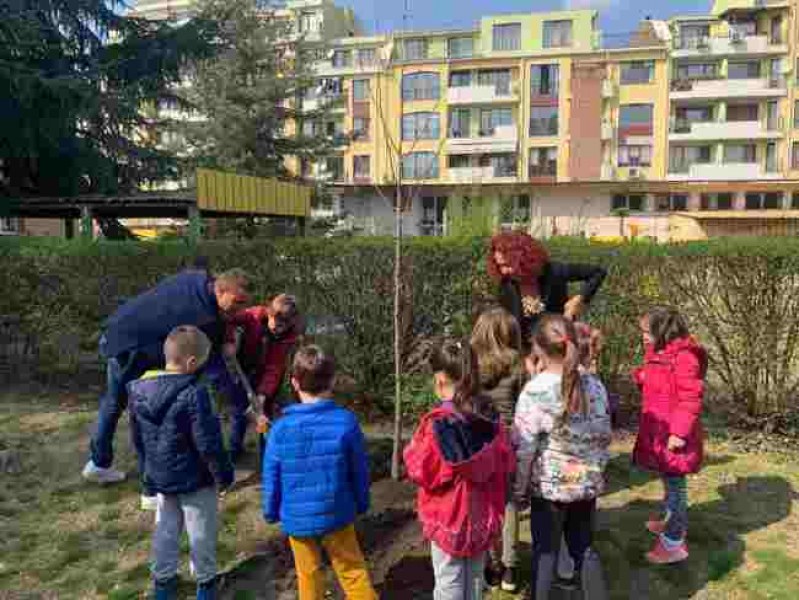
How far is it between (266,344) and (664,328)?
2.63m

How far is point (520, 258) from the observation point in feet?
13.1

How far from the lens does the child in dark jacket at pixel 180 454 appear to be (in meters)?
3.04

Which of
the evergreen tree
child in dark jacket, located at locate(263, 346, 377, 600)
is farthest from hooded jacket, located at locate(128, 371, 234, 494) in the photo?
the evergreen tree

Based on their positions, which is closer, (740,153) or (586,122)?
(740,153)

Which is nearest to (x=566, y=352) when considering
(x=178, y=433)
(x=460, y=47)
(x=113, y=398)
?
(x=178, y=433)

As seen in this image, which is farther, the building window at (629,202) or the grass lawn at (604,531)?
the building window at (629,202)

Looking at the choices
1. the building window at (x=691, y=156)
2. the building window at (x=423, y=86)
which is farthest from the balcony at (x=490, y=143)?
the building window at (x=691, y=156)

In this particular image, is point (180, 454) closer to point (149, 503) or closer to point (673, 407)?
point (149, 503)

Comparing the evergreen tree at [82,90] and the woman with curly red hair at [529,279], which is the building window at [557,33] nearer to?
the evergreen tree at [82,90]

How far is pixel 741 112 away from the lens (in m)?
45.4

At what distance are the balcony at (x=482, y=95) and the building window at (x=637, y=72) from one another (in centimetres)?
720

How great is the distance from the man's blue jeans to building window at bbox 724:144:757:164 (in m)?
47.8

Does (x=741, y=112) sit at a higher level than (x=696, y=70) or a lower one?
lower

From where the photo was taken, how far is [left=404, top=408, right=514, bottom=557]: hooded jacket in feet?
8.82
